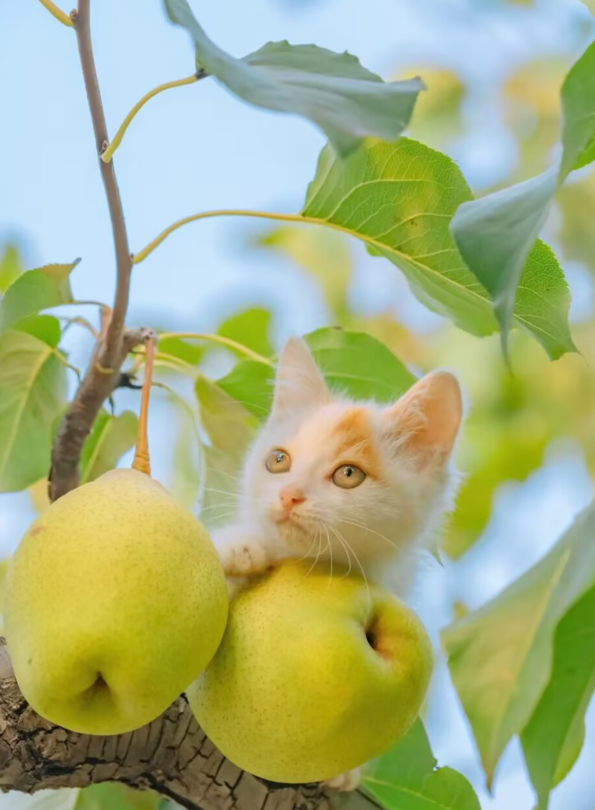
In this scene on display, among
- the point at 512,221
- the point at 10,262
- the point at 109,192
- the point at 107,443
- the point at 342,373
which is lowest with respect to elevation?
the point at 10,262

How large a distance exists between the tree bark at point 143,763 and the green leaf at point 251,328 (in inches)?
21.9

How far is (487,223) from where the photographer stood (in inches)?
23.5

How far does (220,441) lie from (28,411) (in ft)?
0.69

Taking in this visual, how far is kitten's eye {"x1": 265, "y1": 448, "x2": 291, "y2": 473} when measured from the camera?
956 mm

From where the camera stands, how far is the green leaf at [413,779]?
36.8 inches

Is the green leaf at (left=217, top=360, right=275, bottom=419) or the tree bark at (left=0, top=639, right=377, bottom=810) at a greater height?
the green leaf at (left=217, top=360, right=275, bottom=419)

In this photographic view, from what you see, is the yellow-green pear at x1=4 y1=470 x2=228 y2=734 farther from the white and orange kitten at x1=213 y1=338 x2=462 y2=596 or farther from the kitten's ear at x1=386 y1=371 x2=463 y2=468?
the kitten's ear at x1=386 y1=371 x2=463 y2=468

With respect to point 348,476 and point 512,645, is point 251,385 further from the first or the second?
point 512,645

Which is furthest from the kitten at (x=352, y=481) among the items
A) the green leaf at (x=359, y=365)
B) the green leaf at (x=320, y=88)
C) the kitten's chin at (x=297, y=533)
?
the green leaf at (x=320, y=88)

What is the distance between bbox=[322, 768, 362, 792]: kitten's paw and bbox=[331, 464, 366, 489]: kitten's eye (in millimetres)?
246

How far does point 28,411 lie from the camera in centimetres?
110

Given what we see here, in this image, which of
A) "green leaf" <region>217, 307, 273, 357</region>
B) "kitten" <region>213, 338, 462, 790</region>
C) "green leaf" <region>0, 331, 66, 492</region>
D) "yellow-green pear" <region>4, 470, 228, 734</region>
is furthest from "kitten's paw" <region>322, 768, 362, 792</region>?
"green leaf" <region>217, 307, 273, 357</region>

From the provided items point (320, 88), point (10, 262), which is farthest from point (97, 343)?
point (10, 262)

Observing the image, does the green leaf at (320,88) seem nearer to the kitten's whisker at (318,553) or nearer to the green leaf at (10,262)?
the kitten's whisker at (318,553)
